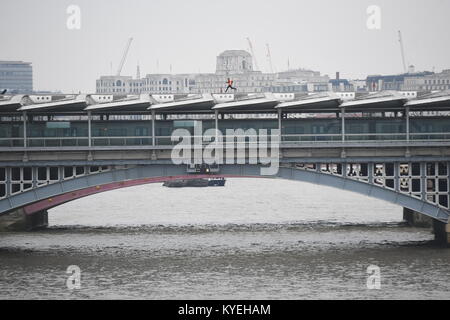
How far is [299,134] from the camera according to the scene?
91.6 m

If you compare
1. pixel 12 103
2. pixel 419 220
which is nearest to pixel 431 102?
pixel 419 220

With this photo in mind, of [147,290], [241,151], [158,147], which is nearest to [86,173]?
[158,147]

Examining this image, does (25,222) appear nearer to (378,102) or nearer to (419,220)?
(419,220)

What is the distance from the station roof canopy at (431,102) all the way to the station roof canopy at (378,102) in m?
0.91

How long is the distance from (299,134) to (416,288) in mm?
22607

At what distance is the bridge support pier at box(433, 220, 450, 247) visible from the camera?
88.8 meters

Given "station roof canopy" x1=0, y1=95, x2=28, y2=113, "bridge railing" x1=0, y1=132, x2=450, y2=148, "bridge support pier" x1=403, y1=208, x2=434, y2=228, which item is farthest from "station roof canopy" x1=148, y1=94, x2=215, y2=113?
"bridge support pier" x1=403, y1=208, x2=434, y2=228

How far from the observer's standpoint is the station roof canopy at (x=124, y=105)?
90.1 meters

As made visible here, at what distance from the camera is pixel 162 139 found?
91.4 metres

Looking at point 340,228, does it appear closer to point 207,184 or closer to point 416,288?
point 416,288

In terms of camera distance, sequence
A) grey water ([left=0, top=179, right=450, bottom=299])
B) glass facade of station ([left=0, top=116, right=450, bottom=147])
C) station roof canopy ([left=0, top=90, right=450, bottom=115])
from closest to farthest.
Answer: grey water ([left=0, top=179, right=450, bottom=299]) < station roof canopy ([left=0, top=90, right=450, bottom=115]) < glass facade of station ([left=0, top=116, right=450, bottom=147])

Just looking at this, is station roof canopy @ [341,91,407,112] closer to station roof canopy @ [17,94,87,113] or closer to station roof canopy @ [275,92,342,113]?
station roof canopy @ [275,92,342,113]

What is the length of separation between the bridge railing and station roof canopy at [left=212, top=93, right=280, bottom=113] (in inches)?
93.4

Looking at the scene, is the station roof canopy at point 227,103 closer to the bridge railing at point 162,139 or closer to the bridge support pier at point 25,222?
the bridge railing at point 162,139
